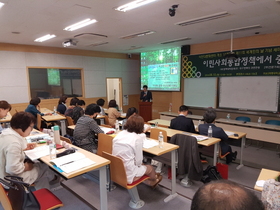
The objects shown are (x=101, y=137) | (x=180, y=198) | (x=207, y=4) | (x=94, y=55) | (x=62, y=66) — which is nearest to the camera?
(x=180, y=198)

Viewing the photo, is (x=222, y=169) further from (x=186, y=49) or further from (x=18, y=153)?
(x=186, y=49)

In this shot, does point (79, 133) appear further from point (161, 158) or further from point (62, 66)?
point (62, 66)

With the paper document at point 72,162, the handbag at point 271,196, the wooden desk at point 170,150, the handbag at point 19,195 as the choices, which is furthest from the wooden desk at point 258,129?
the handbag at point 19,195

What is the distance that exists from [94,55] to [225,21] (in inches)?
214

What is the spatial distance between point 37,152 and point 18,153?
1.60 ft

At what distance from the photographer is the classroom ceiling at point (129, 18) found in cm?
319

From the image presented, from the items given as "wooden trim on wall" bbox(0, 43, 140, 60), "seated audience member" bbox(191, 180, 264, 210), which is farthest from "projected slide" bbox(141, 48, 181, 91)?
"seated audience member" bbox(191, 180, 264, 210)

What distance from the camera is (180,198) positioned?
2.84 meters

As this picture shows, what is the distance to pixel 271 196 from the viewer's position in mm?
1229

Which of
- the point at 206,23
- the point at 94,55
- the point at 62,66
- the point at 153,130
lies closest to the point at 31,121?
the point at 153,130

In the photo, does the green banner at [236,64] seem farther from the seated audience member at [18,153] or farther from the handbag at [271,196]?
the seated audience member at [18,153]

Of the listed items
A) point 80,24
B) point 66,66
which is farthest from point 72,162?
point 66,66

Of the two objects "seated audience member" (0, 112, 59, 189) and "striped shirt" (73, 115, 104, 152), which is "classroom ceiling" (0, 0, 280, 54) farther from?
"seated audience member" (0, 112, 59, 189)

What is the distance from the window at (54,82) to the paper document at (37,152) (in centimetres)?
499
